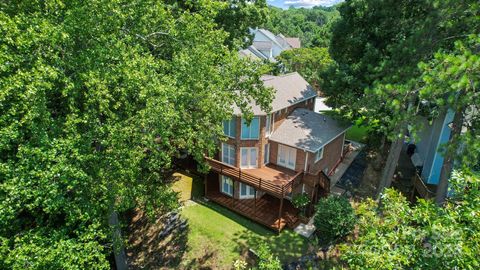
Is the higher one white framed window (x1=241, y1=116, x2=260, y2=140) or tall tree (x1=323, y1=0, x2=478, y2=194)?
tall tree (x1=323, y1=0, x2=478, y2=194)

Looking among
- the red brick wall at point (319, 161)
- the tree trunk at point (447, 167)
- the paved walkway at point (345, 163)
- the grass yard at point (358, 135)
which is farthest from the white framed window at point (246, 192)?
the grass yard at point (358, 135)

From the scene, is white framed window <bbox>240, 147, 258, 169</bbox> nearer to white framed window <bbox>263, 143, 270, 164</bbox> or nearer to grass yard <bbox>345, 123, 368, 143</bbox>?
white framed window <bbox>263, 143, 270, 164</bbox>

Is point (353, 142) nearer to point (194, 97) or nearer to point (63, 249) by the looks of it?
point (194, 97)

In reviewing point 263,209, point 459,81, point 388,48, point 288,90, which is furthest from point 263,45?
point 459,81

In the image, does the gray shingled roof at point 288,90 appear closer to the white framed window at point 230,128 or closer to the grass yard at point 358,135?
the white framed window at point 230,128

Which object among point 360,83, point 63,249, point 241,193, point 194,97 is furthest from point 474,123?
point 63,249

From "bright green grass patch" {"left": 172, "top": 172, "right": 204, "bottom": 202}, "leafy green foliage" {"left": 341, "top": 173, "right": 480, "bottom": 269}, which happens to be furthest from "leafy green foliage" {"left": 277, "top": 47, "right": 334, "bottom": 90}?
"leafy green foliage" {"left": 341, "top": 173, "right": 480, "bottom": 269}

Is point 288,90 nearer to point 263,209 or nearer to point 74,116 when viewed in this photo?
point 263,209
